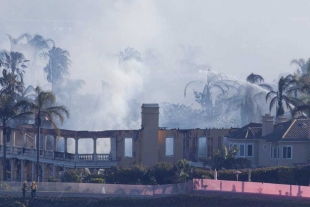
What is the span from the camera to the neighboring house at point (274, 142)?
2530 inches

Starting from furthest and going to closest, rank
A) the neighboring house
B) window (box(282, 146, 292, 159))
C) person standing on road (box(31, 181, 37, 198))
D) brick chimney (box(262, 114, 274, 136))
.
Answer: brick chimney (box(262, 114, 274, 136)), window (box(282, 146, 292, 159)), the neighboring house, person standing on road (box(31, 181, 37, 198))

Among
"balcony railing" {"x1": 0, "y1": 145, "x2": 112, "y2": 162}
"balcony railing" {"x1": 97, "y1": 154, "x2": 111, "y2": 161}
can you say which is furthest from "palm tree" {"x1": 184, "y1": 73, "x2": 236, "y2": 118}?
"balcony railing" {"x1": 0, "y1": 145, "x2": 112, "y2": 162}

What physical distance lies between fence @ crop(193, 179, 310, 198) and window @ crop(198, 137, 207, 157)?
19.0m

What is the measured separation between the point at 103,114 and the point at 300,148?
206ft

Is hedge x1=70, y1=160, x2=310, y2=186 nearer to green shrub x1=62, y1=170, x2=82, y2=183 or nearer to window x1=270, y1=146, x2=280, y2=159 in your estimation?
green shrub x1=62, y1=170, x2=82, y2=183

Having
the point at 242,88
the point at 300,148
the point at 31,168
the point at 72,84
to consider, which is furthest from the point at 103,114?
the point at 300,148

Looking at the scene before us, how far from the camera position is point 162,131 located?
70.4m

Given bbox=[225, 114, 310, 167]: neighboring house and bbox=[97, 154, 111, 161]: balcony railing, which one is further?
bbox=[97, 154, 111, 161]: balcony railing

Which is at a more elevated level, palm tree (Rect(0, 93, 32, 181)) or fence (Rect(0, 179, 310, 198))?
palm tree (Rect(0, 93, 32, 181))

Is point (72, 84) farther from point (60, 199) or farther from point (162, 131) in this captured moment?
point (60, 199)

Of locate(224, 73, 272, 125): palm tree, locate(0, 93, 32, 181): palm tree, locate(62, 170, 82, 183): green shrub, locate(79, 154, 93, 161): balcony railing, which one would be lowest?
locate(62, 170, 82, 183): green shrub

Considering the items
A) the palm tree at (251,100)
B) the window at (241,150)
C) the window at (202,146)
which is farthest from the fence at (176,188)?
the palm tree at (251,100)

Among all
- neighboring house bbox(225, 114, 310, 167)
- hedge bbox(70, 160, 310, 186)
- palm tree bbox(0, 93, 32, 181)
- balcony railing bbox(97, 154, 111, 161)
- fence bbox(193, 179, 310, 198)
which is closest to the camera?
fence bbox(193, 179, 310, 198)

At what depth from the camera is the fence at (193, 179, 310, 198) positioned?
165ft
